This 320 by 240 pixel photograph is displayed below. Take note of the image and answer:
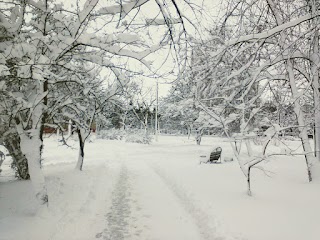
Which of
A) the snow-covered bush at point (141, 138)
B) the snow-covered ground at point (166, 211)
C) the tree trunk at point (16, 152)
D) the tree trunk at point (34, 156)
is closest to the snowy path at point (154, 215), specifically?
the snow-covered ground at point (166, 211)

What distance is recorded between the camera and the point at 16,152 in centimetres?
1193

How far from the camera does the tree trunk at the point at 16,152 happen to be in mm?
11537

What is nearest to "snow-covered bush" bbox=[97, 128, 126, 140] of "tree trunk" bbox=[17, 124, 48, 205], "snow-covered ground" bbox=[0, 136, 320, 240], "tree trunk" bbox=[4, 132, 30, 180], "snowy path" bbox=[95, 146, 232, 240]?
"tree trunk" bbox=[4, 132, 30, 180]

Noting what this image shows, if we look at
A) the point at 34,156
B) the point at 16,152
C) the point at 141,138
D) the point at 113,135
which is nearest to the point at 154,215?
the point at 34,156

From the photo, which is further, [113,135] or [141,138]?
[113,135]

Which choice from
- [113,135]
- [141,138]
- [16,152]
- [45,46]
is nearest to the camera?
[45,46]

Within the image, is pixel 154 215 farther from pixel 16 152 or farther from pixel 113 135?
pixel 113 135

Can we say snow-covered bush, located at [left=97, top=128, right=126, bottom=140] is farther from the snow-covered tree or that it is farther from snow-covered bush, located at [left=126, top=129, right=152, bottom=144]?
the snow-covered tree

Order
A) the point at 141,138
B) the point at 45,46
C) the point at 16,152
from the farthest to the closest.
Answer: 1. the point at 141,138
2. the point at 16,152
3. the point at 45,46

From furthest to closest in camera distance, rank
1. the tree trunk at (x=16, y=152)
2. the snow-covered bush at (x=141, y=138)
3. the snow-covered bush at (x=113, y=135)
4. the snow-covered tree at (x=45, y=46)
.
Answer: the snow-covered bush at (x=113, y=135) < the snow-covered bush at (x=141, y=138) < the tree trunk at (x=16, y=152) < the snow-covered tree at (x=45, y=46)

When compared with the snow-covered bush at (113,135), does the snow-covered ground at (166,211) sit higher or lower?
lower

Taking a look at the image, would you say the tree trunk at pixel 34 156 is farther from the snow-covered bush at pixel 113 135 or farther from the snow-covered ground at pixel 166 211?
the snow-covered bush at pixel 113 135

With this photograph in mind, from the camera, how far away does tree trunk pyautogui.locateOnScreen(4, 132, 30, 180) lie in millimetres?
11537

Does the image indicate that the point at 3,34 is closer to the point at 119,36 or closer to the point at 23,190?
the point at 119,36
